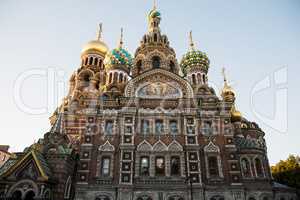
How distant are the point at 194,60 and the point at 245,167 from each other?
571 inches

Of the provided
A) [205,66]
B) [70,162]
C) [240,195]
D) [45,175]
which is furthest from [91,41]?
[240,195]

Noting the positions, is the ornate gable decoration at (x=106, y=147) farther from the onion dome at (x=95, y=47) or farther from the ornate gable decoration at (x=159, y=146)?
the onion dome at (x=95, y=47)

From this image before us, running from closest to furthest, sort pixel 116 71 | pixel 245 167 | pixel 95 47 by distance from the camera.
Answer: pixel 245 167 → pixel 116 71 → pixel 95 47

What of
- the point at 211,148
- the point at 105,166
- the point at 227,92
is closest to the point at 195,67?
the point at 227,92

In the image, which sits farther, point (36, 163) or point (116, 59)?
point (116, 59)

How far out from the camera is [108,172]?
65.0ft

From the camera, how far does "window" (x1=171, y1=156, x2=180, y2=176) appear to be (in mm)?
19812

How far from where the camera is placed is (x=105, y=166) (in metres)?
20.1

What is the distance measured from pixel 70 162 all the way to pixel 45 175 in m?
3.11

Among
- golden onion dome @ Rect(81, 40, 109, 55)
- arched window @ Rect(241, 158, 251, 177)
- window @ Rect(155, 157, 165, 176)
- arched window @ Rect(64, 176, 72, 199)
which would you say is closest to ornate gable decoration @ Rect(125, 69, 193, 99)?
window @ Rect(155, 157, 165, 176)

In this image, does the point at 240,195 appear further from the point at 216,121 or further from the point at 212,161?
the point at 216,121

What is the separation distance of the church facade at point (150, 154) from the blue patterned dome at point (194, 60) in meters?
5.83

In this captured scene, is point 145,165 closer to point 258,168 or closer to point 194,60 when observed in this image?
point 258,168

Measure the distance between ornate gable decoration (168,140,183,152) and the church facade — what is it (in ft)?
0.28
